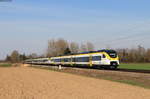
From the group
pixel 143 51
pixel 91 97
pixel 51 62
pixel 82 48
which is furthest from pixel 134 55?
pixel 91 97

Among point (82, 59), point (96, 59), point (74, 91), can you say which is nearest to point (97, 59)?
point (96, 59)

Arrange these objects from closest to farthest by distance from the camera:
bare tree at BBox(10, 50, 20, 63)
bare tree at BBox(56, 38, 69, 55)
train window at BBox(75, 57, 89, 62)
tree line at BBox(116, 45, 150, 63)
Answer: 1. train window at BBox(75, 57, 89, 62)
2. tree line at BBox(116, 45, 150, 63)
3. bare tree at BBox(56, 38, 69, 55)
4. bare tree at BBox(10, 50, 20, 63)

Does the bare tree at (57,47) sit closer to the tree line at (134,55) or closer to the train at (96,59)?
the tree line at (134,55)

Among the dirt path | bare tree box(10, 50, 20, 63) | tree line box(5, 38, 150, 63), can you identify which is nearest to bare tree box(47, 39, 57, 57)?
tree line box(5, 38, 150, 63)

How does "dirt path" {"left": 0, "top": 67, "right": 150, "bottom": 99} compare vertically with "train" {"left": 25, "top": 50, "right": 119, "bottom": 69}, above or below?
below

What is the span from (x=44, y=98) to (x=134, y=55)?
286 ft

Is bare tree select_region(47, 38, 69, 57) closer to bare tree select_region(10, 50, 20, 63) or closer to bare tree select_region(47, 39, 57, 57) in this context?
bare tree select_region(47, 39, 57, 57)

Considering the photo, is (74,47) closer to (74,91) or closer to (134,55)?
(134,55)

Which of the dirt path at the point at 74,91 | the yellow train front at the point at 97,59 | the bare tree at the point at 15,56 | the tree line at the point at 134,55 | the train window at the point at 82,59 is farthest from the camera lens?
the bare tree at the point at 15,56

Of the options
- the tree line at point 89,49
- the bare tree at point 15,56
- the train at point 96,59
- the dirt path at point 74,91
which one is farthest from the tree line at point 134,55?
the bare tree at point 15,56

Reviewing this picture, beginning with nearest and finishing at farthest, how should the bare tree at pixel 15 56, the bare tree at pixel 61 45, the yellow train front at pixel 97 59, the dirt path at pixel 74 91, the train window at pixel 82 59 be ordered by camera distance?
1. the dirt path at pixel 74 91
2. the yellow train front at pixel 97 59
3. the train window at pixel 82 59
4. the bare tree at pixel 61 45
5. the bare tree at pixel 15 56

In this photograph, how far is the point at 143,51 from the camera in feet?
349

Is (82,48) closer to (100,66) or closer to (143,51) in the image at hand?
(143,51)

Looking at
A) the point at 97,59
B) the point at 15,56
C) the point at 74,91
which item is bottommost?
the point at 74,91
